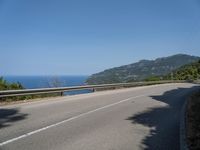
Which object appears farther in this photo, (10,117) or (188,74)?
(188,74)

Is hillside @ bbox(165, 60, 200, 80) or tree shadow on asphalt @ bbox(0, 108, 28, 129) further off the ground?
hillside @ bbox(165, 60, 200, 80)

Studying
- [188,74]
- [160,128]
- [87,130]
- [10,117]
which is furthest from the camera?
[188,74]

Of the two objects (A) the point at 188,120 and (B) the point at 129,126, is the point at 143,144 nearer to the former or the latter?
(B) the point at 129,126

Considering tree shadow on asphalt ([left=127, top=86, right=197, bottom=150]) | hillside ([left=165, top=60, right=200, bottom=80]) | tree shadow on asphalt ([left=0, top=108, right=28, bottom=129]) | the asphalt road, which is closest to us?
the asphalt road

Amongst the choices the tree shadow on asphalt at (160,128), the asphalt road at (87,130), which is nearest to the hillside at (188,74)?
the tree shadow on asphalt at (160,128)

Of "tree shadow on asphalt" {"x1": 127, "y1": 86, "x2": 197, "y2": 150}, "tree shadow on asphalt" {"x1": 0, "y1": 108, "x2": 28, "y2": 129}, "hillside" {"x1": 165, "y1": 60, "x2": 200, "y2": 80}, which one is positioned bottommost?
"tree shadow on asphalt" {"x1": 127, "y1": 86, "x2": 197, "y2": 150}

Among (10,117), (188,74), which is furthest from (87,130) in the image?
(188,74)

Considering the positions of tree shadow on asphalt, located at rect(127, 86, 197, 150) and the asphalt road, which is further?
tree shadow on asphalt, located at rect(127, 86, 197, 150)

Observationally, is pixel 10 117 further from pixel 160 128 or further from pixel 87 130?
pixel 160 128

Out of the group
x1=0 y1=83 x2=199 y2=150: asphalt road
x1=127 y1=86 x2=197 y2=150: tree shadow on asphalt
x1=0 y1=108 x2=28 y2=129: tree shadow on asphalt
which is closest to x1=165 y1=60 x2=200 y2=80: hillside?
x1=127 y1=86 x2=197 y2=150: tree shadow on asphalt

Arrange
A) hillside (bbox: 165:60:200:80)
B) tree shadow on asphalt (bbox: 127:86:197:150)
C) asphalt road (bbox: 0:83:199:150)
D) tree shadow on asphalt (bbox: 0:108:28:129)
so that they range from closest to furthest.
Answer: asphalt road (bbox: 0:83:199:150)
tree shadow on asphalt (bbox: 127:86:197:150)
tree shadow on asphalt (bbox: 0:108:28:129)
hillside (bbox: 165:60:200:80)

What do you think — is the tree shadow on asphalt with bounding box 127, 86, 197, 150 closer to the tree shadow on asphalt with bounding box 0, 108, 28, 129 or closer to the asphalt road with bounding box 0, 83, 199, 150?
the asphalt road with bounding box 0, 83, 199, 150

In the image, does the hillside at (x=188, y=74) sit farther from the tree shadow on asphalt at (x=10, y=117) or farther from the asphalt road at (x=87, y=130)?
the tree shadow on asphalt at (x=10, y=117)

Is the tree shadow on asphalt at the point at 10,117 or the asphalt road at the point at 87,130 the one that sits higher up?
the tree shadow on asphalt at the point at 10,117
